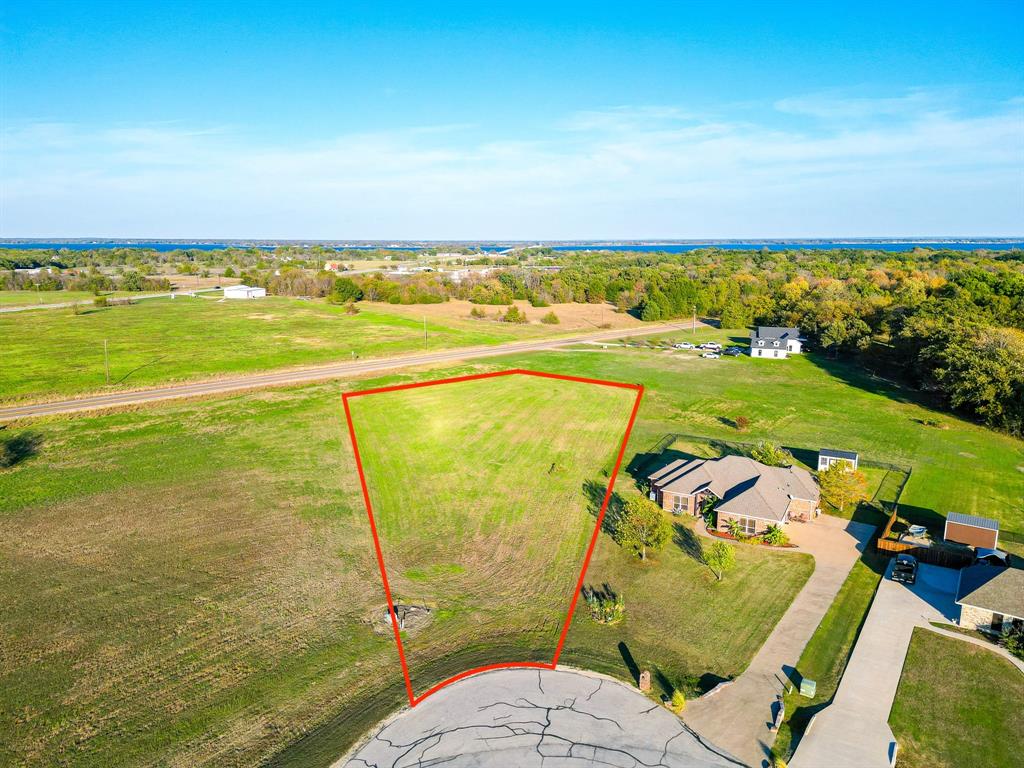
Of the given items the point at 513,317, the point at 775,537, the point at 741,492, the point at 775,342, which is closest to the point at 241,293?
the point at 513,317

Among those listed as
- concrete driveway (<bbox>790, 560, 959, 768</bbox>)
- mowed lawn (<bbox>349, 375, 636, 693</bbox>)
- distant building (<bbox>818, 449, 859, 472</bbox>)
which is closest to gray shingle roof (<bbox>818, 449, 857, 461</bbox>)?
distant building (<bbox>818, 449, 859, 472</bbox>)

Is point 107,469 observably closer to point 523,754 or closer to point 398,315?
point 523,754

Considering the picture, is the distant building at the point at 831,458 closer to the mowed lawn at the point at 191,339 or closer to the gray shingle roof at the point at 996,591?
the gray shingle roof at the point at 996,591

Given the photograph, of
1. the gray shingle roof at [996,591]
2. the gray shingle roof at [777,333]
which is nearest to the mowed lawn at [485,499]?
the gray shingle roof at [996,591]

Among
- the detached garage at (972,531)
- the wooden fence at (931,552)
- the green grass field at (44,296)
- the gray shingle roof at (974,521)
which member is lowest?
the wooden fence at (931,552)

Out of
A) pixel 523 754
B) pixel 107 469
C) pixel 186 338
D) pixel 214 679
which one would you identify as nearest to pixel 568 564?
pixel 523 754

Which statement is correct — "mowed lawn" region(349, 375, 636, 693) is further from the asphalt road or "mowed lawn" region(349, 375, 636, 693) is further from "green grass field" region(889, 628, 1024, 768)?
the asphalt road

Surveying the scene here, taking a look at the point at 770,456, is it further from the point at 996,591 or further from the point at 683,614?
the point at 683,614
